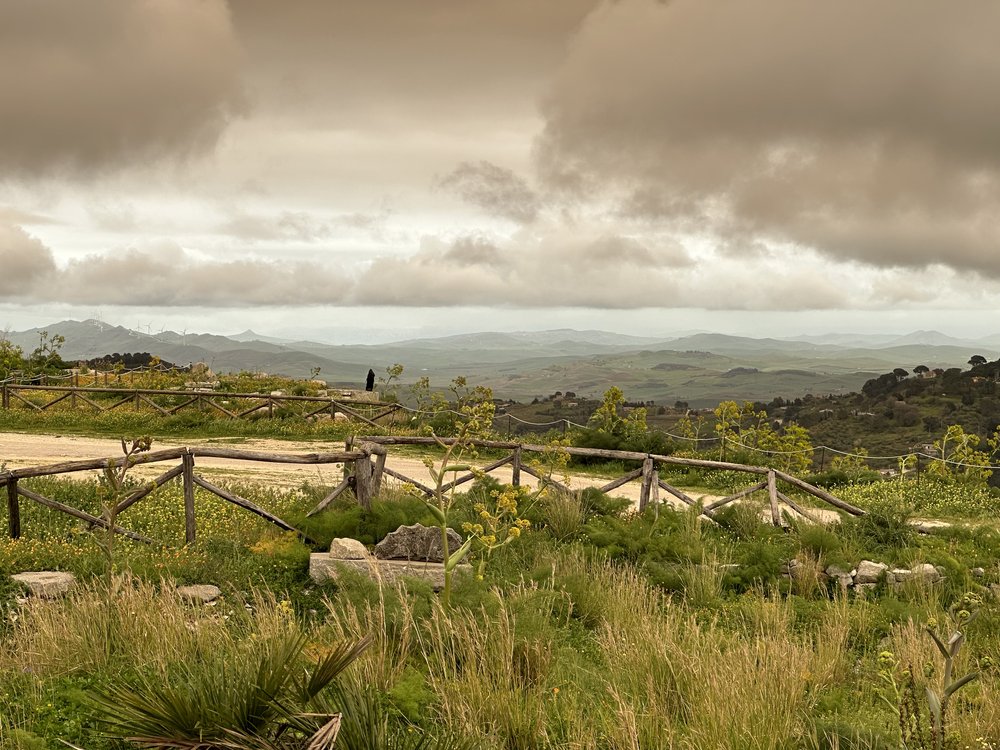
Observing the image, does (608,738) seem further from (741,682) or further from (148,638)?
(148,638)

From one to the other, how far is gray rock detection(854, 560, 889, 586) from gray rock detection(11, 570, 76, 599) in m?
10.4

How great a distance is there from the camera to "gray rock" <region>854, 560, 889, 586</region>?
11570 millimetres

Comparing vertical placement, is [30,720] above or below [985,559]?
above

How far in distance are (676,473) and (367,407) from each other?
11677mm

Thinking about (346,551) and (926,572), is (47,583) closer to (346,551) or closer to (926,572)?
(346,551)

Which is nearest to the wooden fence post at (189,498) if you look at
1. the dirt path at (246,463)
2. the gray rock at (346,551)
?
the gray rock at (346,551)

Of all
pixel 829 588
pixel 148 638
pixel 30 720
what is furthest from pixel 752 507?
pixel 30 720

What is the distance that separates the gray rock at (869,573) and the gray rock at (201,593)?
892 centimetres

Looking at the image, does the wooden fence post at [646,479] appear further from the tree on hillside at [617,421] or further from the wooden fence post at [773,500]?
the tree on hillside at [617,421]

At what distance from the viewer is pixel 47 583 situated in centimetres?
845

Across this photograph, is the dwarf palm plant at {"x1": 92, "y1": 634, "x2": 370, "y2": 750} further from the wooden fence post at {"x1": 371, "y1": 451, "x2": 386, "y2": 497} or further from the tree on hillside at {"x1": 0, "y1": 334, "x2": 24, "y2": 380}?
the tree on hillside at {"x1": 0, "y1": 334, "x2": 24, "y2": 380}

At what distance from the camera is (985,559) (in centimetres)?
1215

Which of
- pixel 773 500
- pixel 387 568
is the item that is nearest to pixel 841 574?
pixel 773 500

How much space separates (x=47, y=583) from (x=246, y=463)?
10864 mm
